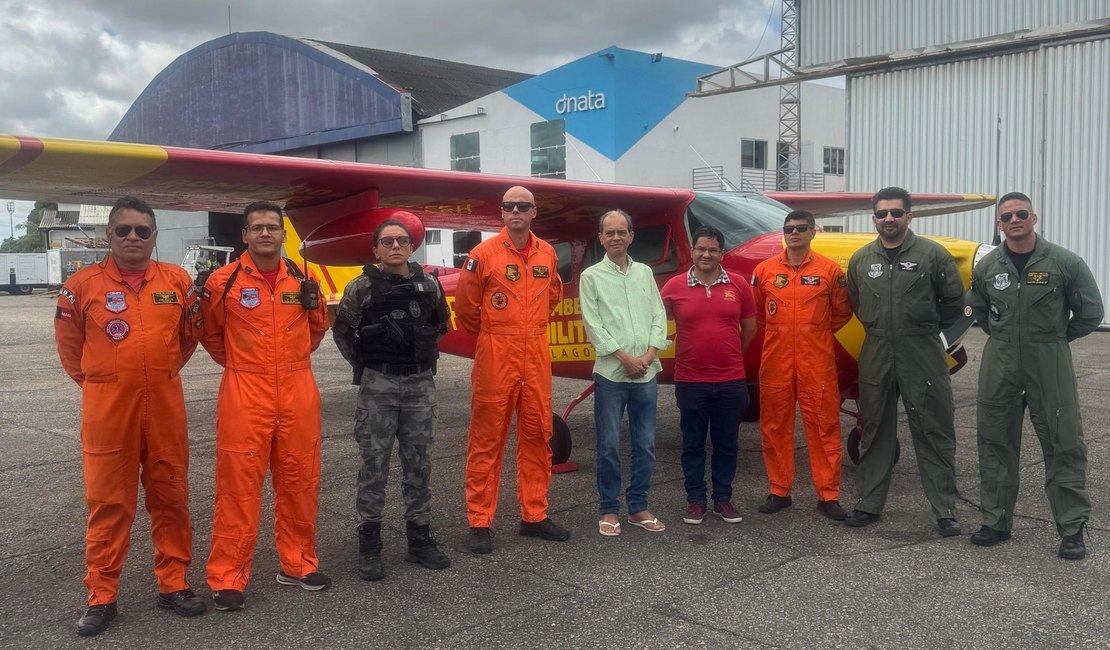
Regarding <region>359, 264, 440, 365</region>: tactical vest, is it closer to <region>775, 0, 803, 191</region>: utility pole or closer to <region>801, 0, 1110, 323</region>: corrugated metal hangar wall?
<region>801, 0, 1110, 323</region>: corrugated metal hangar wall

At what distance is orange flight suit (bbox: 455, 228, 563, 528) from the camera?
4777mm

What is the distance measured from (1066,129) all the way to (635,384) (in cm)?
1585

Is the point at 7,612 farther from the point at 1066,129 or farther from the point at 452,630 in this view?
the point at 1066,129

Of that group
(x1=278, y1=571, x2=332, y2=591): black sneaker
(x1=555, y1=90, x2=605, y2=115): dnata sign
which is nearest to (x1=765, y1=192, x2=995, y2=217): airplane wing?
(x1=278, y1=571, x2=332, y2=591): black sneaker

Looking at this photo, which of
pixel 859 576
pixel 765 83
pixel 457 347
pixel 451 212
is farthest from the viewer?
pixel 765 83

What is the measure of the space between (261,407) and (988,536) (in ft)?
12.4

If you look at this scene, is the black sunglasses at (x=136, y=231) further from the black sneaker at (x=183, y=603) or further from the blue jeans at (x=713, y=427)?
the blue jeans at (x=713, y=427)

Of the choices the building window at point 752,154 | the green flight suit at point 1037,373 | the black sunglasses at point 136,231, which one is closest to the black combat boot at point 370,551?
the black sunglasses at point 136,231

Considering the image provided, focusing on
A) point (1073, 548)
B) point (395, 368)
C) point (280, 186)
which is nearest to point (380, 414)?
point (395, 368)

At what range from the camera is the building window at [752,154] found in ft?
99.2

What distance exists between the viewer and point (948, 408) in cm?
497

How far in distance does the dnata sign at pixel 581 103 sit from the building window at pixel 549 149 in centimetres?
43

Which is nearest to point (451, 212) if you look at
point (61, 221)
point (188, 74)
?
point (188, 74)

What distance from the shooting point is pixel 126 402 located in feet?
12.4
